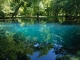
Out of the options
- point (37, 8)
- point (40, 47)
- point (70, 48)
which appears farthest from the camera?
point (37, 8)

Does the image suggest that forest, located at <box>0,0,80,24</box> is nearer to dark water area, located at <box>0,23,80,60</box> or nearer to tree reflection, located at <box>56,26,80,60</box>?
dark water area, located at <box>0,23,80,60</box>

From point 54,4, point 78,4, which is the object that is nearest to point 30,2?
point 54,4

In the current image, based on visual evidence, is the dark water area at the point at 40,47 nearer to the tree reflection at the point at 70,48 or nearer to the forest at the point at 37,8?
the tree reflection at the point at 70,48

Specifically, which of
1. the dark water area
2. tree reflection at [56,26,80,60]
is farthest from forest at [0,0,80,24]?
tree reflection at [56,26,80,60]

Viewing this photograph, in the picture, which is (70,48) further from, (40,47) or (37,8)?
(37,8)

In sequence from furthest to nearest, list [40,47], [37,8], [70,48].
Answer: [37,8]
[40,47]
[70,48]

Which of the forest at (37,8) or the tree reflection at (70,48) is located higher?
the forest at (37,8)

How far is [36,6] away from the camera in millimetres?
43219

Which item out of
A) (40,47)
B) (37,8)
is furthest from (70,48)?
(37,8)

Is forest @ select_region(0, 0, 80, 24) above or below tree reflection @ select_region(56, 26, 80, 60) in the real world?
above

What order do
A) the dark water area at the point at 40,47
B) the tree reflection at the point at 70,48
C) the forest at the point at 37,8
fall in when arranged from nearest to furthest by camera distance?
the tree reflection at the point at 70,48 → the dark water area at the point at 40,47 → the forest at the point at 37,8

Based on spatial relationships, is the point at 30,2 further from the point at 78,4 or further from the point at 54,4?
the point at 78,4

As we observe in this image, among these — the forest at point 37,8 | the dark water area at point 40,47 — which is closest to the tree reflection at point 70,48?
the dark water area at point 40,47

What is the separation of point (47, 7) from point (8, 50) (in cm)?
4245
